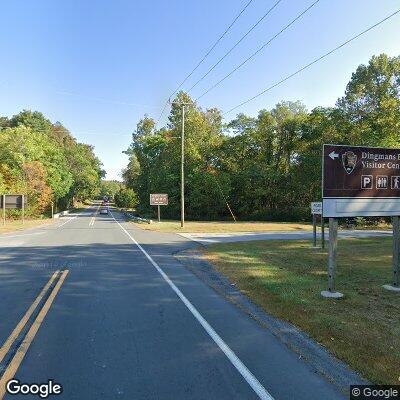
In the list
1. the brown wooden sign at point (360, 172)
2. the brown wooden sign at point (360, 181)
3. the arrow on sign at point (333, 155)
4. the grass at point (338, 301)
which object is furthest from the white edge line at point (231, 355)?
the arrow on sign at point (333, 155)

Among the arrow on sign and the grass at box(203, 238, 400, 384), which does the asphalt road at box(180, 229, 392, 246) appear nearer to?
A: the grass at box(203, 238, 400, 384)

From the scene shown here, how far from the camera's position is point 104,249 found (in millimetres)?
17812

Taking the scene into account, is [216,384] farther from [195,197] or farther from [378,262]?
[195,197]

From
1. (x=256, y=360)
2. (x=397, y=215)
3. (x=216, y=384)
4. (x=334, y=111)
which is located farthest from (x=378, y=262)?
(x=334, y=111)

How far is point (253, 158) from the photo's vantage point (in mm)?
57656

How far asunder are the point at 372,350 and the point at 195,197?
48.0 metres

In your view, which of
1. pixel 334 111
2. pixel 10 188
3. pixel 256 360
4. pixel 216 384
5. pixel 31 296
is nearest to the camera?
pixel 216 384

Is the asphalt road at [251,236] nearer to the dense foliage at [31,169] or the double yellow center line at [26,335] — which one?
the double yellow center line at [26,335]

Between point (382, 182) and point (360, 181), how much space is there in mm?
707

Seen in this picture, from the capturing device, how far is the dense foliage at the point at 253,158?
154 ft

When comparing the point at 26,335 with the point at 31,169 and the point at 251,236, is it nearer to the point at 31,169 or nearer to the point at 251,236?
the point at 251,236

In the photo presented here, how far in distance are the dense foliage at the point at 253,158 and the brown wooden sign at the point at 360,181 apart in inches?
1438

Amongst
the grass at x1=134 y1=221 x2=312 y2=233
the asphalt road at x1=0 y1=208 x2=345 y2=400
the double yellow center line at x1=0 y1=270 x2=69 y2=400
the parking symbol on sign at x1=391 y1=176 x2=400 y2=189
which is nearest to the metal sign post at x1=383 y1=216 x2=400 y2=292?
the parking symbol on sign at x1=391 y1=176 x2=400 y2=189

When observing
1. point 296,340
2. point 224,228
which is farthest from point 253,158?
point 296,340
